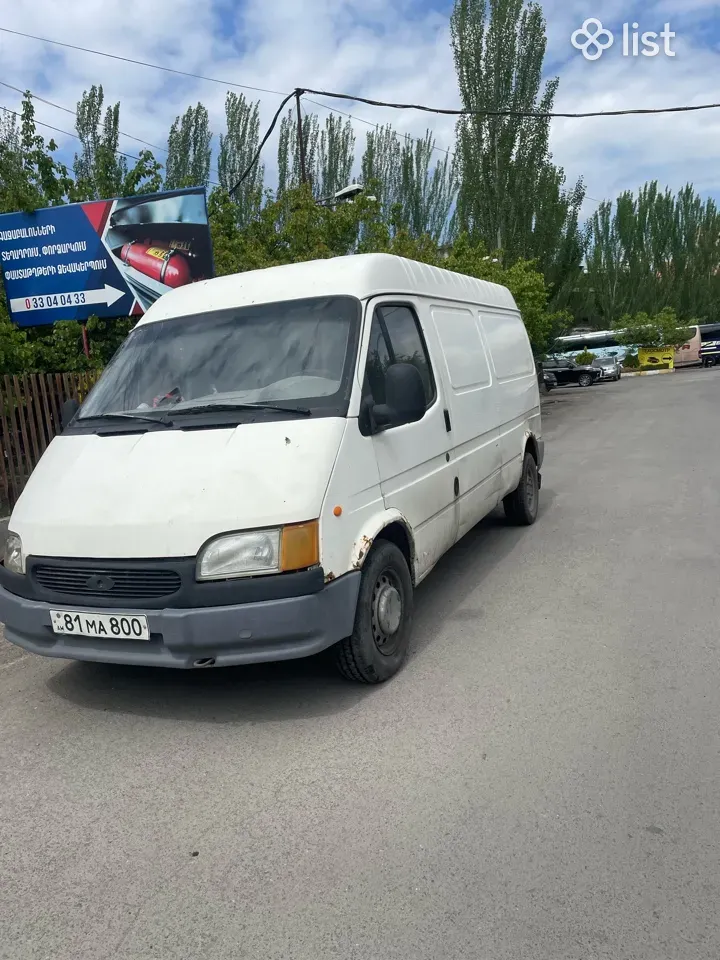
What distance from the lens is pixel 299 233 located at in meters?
14.8

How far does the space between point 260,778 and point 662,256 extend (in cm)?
6102

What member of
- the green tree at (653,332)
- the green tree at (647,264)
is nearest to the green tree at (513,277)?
the green tree at (653,332)

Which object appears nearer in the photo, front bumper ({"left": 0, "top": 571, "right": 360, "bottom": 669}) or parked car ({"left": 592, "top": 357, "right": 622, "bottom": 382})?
front bumper ({"left": 0, "top": 571, "right": 360, "bottom": 669})

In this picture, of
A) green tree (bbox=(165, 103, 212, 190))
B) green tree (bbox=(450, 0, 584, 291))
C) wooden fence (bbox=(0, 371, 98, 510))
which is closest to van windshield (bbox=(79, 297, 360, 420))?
wooden fence (bbox=(0, 371, 98, 510))

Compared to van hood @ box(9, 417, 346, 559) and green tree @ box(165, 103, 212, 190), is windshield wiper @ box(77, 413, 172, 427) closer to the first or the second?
van hood @ box(9, 417, 346, 559)

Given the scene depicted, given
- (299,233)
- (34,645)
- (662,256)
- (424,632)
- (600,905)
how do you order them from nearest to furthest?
(600,905)
(34,645)
(424,632)
(299,233)
(662,256)

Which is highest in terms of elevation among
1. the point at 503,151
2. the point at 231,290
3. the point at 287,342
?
the point at 503,151

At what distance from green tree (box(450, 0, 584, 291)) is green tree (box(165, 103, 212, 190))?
34.5 ft

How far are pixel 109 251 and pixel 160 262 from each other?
2.13 feet

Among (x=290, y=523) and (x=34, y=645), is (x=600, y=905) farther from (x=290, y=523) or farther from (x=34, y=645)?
(x=34, y=645)

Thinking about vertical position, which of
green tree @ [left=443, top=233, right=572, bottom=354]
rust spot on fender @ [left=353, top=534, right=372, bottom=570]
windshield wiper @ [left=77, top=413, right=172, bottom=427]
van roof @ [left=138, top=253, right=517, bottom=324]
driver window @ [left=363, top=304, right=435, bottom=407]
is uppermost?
green tree @ [left=443, top=233, right=572, bottom=354]

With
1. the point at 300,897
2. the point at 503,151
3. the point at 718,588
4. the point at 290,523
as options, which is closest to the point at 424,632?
the point at 290,523

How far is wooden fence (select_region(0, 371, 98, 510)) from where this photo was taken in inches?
331

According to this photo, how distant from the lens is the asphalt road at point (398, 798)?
8.13 feet
